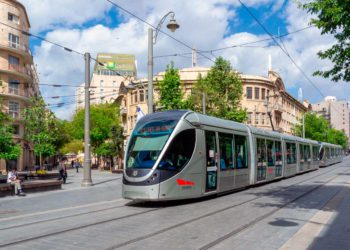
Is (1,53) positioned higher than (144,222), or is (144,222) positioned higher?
(1,53)

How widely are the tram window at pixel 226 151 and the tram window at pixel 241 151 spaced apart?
67cm

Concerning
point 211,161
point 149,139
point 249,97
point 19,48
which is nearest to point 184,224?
point 149,139

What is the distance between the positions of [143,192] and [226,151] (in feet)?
14.3

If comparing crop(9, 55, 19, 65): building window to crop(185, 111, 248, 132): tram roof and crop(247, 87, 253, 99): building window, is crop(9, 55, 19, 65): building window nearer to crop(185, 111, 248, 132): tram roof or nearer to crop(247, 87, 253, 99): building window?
crop(247, 87, 253, 99): building window

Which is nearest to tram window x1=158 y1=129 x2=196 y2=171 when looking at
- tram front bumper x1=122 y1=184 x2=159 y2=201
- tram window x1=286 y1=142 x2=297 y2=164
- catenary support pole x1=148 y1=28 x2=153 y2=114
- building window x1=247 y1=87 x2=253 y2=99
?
tram front bumper x1=122 y1=184 x2=159 y2=201

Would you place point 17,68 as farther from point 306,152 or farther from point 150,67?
point 306,152

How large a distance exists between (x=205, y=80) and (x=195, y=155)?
2635 cm

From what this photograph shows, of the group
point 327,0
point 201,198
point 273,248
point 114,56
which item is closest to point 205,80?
point 201,198

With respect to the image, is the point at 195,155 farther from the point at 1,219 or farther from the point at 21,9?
the point at 21,9

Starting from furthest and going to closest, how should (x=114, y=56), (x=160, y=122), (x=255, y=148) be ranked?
(x=114, y=56)
(x=255, y=148)
(x=160, y=122)

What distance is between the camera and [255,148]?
18578 millimetres

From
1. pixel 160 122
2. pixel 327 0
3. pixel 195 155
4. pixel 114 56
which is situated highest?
pixel 114 56

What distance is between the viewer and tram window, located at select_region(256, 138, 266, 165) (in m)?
19.0

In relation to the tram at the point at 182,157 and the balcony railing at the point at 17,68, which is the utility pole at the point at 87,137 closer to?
the tram at the point at 182,157
